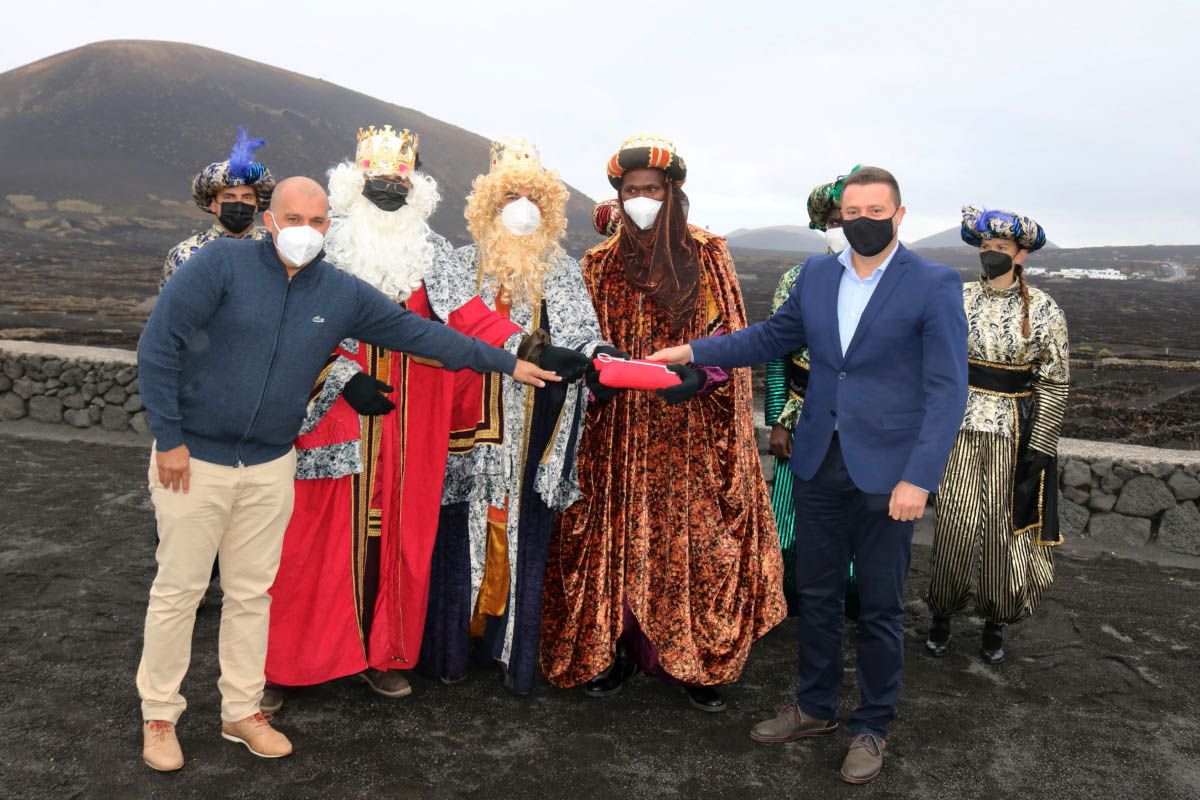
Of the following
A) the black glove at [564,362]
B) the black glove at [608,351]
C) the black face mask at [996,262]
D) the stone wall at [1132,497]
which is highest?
the black face mask at [996,262]

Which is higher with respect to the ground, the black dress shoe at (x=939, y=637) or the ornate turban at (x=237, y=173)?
the ornate turban at (x=237, y=173)

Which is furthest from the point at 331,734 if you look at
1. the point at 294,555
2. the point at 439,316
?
the point at 439,316

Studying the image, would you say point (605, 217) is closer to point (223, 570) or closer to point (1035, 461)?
point (1035, 461)

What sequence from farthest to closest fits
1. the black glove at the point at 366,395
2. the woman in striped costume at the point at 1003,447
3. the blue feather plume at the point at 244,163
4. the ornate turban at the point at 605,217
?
1. the ornate turban at the point at 605,217
2. the woman in striped costume at the point at 1003,447
3. the blue feather plume at the point at 244,163
4. the black glove at the point at 366,395

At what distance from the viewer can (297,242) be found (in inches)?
106

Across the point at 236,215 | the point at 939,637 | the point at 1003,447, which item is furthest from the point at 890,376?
the point at 236,215

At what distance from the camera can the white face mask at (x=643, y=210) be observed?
10.8 ft

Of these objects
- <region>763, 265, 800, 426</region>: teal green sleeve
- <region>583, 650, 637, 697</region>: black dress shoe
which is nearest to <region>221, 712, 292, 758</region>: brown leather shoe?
<region>583, 650, 637, 697</region>: black dress shoe

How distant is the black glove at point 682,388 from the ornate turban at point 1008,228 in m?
1.55

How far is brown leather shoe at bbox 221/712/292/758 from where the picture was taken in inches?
114

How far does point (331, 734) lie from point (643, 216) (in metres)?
2.23

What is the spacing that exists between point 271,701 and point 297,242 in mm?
1726

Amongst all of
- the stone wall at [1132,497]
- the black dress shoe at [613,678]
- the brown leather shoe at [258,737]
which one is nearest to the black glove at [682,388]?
the black dress shoe at [613,678]

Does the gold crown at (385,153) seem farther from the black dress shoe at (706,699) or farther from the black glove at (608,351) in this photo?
the black dress shoe at (706,699)
